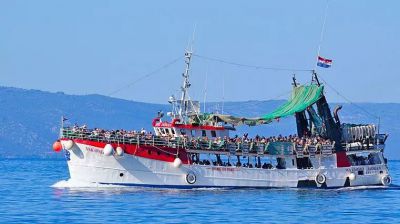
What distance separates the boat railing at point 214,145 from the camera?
9094cm

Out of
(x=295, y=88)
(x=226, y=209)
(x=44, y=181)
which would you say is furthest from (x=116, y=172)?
(x=44, y=181)

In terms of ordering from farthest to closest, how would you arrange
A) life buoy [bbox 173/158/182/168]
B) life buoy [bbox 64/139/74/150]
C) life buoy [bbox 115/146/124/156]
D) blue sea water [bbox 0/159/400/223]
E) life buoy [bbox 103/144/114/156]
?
life buoy [bbox 173/158/182/168]
life buoy [bbox 64/139/74/150]
life buoy [bbox 115/146/124/156]
life buoy [bbox 103/144/114/156]
blue sea water [bbox 0/159/400/223]

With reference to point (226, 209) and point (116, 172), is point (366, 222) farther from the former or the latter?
point (116, 172)

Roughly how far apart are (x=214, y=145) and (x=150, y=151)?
563 centimetres

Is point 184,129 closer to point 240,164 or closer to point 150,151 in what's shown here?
point 150,151

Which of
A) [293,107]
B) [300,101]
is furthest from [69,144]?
[300,101]

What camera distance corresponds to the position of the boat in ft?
298

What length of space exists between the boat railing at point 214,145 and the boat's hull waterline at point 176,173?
989mm

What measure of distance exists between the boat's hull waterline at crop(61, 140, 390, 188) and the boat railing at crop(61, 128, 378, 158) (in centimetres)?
99

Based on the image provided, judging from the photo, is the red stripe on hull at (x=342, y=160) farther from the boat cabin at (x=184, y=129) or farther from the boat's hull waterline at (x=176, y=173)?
the boat cabin at (x=184, y=129)

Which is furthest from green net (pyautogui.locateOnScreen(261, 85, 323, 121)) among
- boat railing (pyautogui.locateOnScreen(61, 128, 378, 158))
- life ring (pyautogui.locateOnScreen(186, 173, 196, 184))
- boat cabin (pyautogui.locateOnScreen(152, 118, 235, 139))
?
life ring (pyautogui.locateOnScreen(186, 173, 196, 184))

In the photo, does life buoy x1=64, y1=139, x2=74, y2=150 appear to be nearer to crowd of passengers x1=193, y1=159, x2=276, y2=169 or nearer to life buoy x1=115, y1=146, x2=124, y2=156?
life buoy x1=115, y1=146, x2=124, y2=156

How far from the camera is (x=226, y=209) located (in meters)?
80.1

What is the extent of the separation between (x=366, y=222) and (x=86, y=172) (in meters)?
24.7
